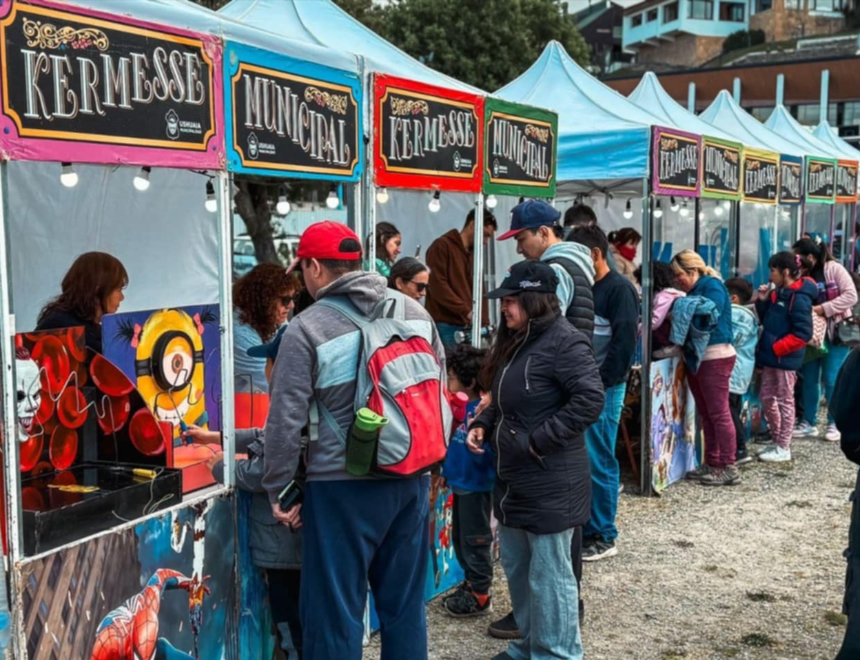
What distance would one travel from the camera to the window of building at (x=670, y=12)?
6956 cm

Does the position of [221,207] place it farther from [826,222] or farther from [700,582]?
[826,222]

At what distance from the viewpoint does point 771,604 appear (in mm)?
5012

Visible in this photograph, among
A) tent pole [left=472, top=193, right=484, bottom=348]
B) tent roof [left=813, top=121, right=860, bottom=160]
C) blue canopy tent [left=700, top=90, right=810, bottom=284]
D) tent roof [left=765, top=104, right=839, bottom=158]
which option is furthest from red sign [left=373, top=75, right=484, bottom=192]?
tent roof [left=813, top=121, right=860, bottom=160]

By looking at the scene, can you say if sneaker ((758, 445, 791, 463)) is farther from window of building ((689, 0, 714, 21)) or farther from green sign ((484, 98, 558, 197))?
window of building ((689, 0, 714, 21))

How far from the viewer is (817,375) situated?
893 cm

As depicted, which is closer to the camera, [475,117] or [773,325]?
[475,117]

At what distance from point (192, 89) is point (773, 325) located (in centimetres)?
609

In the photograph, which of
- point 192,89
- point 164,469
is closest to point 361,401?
point 164,469

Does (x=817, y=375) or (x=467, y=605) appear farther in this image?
(x=817, y=375)

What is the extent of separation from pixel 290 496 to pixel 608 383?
2.93m

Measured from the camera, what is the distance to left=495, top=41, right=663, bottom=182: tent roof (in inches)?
280

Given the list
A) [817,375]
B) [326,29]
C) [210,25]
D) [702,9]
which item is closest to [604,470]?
[326,29]

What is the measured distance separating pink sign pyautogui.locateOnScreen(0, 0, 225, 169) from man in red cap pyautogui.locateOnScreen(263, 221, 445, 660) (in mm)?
614

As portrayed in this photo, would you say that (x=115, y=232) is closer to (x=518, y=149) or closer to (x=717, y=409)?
(x=518, y=149)
